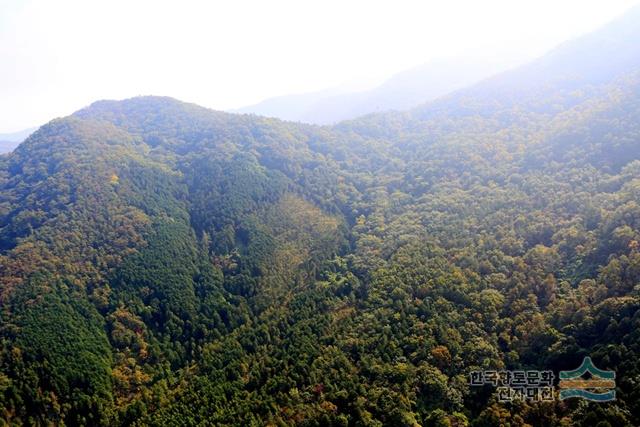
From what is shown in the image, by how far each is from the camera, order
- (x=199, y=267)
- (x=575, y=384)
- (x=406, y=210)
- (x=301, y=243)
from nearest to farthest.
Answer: (x=575, y=384), (x=199, y=267), (x=301, y=243), (x=406, y=210)

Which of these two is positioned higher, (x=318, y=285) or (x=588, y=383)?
(x=318, y=285)

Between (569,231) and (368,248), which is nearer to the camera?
(569,231)

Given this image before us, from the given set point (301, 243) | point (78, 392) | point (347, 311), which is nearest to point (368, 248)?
point (301, 243)

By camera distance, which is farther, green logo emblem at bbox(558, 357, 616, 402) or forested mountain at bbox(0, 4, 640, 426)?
forested mountain at bbox(0, 4, 640, 426)

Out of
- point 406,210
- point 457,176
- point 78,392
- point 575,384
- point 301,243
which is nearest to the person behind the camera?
point 575,384

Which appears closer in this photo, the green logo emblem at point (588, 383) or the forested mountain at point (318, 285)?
the green logo emblem at point (588, 383)

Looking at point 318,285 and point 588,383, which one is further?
point 318,285

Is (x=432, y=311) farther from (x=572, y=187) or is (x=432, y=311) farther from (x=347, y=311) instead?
(x=572, y=187)

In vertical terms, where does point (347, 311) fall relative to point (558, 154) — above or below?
below
